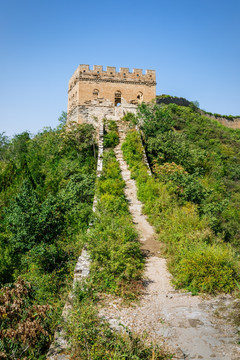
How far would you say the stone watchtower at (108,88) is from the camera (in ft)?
66.1

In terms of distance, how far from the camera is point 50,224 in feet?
32.2

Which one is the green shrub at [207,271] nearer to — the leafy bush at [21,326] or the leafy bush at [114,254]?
the leafy bush at [114,254]

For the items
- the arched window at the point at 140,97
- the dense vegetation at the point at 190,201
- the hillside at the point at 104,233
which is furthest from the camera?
the arched window at the point at 140,97

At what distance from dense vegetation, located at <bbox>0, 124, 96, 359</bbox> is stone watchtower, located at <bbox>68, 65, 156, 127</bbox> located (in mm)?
3348

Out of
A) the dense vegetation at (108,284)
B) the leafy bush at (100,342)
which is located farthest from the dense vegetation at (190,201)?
the leafy bush at (100,342)

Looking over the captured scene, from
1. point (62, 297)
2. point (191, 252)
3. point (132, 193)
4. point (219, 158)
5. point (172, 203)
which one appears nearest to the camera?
point (62, 297)

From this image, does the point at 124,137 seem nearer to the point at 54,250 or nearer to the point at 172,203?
the point at 172,203

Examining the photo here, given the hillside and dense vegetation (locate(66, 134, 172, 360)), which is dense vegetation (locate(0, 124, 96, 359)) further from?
dense vegetation (locate(66, 134, 172, 360))

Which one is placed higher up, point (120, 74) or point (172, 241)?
point (120, 74)

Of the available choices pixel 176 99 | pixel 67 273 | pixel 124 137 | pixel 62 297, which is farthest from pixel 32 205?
pixel 176 99

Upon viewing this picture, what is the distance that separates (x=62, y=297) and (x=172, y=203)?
5881 millimetres

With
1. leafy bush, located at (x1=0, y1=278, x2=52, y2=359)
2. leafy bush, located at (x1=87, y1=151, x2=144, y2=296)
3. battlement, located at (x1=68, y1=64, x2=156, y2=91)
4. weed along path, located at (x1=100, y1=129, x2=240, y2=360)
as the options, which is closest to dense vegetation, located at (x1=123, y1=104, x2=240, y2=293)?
weed along path, located at (x1=100, y1=129, x2=240, y2=360)

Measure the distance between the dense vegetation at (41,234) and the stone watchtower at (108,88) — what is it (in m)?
3.35

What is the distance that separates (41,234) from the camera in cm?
953
